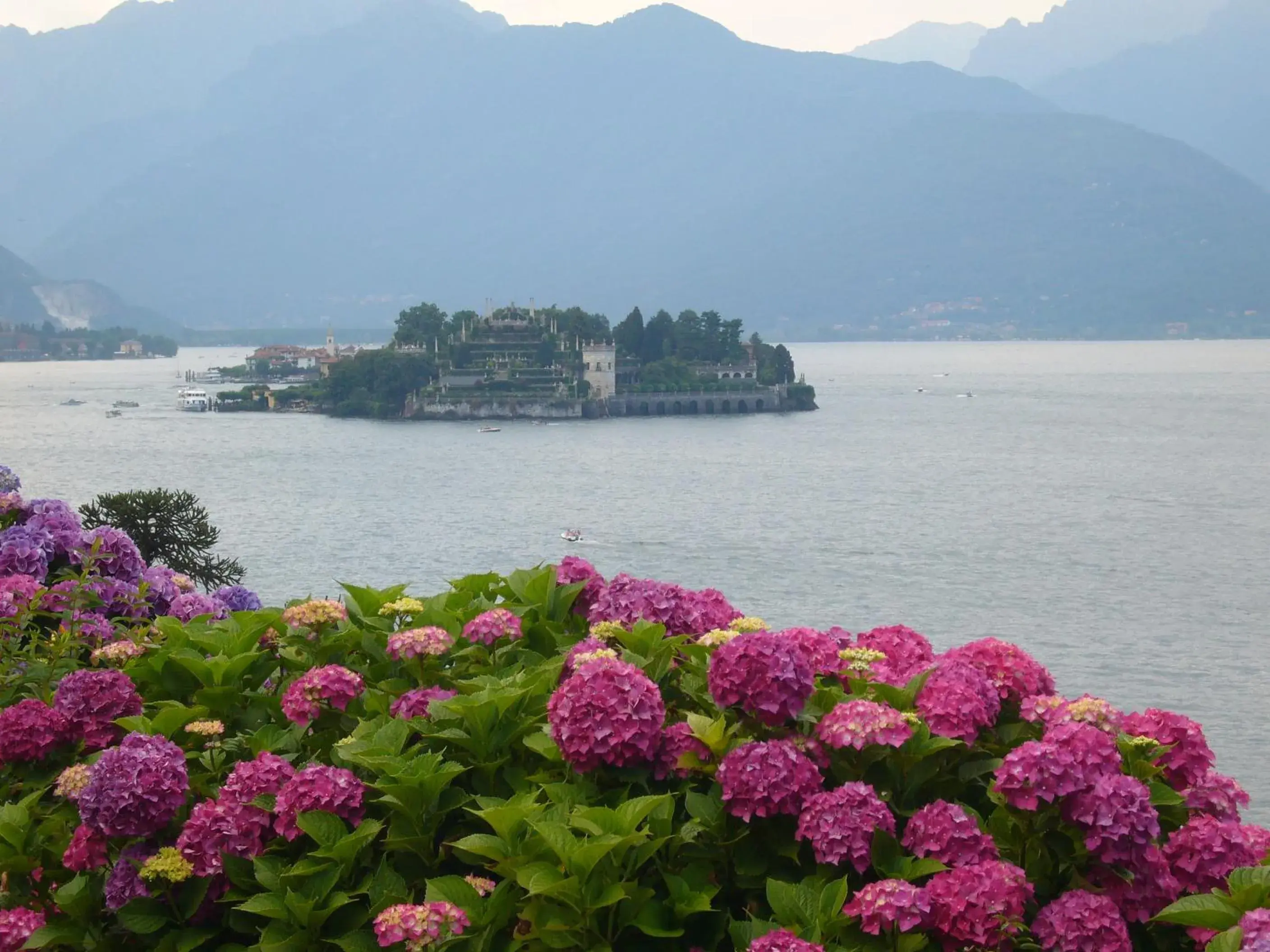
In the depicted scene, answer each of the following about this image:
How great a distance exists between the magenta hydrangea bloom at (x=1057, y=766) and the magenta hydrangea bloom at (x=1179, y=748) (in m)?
0.33

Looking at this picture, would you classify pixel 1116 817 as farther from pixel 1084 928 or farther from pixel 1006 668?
pixel 1006 668

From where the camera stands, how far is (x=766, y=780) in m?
3.58

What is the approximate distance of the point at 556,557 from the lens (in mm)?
47375

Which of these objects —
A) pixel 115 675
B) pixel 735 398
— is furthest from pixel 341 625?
pixel 735 398

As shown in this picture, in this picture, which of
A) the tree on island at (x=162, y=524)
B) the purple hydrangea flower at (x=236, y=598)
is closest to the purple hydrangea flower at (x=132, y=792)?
the purple hydrangea flower at (x=236, y=598)

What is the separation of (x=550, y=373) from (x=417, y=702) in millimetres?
112080

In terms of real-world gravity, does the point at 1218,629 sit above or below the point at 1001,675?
below

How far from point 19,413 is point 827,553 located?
8774cm

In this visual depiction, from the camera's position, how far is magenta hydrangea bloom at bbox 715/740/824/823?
3576 mm

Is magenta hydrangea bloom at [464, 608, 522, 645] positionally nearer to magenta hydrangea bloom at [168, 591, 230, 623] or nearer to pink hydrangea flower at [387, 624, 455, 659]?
pink hydrangea flower at [387, 624, 455, 659]

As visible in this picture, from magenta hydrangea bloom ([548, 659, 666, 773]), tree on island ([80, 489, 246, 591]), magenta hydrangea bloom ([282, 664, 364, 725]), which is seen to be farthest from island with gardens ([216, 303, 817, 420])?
magenta hydrangea bloom ([548, 659, 666, 773])

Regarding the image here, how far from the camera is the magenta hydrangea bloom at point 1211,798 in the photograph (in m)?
3.82

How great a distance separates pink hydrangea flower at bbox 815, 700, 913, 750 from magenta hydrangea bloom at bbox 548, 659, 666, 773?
45 centimetres

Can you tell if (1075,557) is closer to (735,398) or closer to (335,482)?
(335,482)
